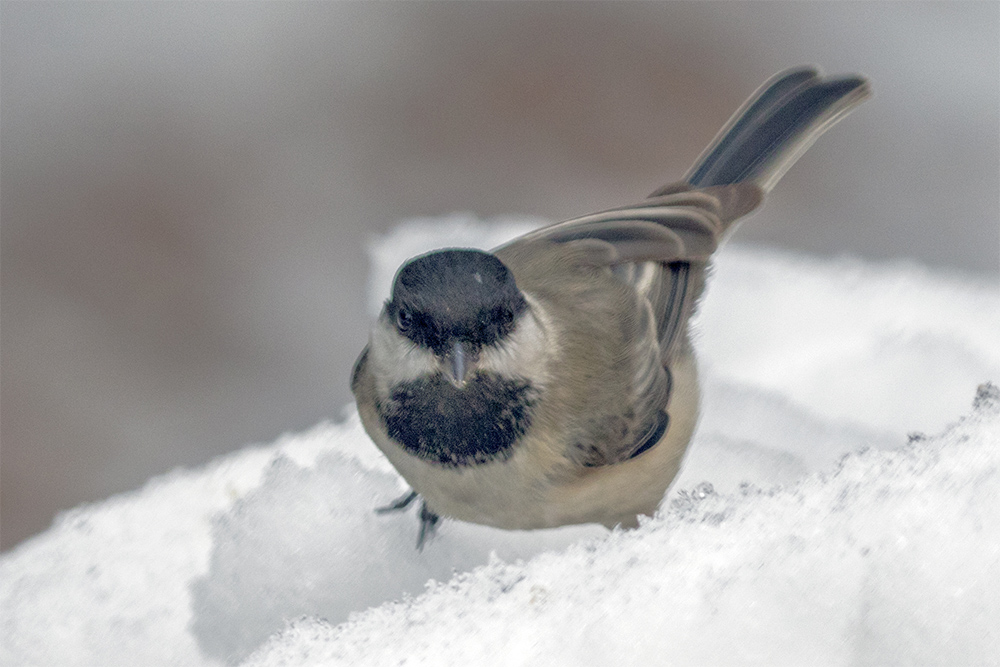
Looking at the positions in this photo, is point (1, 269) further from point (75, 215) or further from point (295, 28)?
point (295, 28)

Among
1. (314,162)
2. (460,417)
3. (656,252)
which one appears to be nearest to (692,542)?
(460,417)

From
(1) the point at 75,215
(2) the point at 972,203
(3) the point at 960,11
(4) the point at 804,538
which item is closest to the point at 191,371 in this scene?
(1) the point at 75,215

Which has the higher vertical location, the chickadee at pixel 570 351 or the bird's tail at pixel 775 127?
the bird's tail at pixel 775 127

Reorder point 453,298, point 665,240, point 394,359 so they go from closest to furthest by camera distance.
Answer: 1. point 453,298
2. point 394,359
3. point 665,240

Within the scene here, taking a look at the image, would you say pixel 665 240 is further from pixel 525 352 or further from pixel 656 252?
pixel 525 352

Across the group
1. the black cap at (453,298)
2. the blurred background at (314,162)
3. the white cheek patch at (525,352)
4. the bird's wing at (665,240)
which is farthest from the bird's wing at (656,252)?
the blurred background at (314,162)

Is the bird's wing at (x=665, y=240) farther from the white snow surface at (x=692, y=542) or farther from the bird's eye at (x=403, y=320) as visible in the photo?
the bird's eye at (x=403, y=320)

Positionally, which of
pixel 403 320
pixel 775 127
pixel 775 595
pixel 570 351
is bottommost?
pixel 775 595
